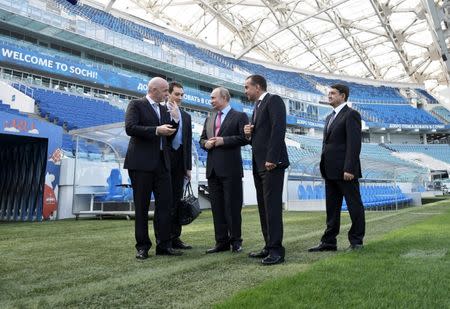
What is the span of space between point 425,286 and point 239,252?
206cm

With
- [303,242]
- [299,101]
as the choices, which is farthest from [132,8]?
[303,242]

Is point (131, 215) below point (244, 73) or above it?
below

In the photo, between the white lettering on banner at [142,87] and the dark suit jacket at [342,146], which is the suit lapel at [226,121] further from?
the white lettering on banner at [142,87]

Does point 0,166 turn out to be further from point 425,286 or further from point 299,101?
point 299,101

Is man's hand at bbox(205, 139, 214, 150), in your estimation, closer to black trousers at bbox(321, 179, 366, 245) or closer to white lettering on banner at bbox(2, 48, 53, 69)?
black trousers at bbox(321, 179, 366, 245)

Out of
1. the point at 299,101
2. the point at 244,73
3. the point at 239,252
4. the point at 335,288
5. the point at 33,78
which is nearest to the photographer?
the point at 335,288

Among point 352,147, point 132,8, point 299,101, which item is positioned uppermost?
point 132,8

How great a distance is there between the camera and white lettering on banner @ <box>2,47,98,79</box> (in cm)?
2142

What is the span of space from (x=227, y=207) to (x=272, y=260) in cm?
98

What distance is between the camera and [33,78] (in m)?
23.2

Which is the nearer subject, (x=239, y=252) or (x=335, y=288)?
(x=335, y=288)

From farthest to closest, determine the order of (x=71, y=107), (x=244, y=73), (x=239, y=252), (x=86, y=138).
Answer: (x=244, y=73), (x=71, y=107), (x=86, y=138), (x=239, y=252)

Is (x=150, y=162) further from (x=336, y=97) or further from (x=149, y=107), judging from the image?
(x=336, y=97)

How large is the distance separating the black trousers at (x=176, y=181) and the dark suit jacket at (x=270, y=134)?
1.17 metres
